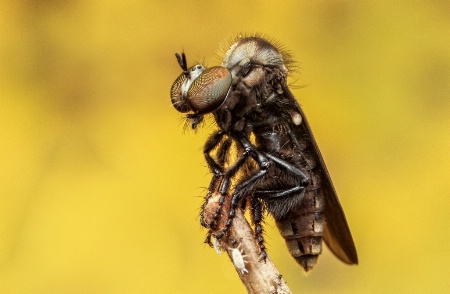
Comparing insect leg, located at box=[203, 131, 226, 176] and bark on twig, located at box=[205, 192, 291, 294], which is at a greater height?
insect leg, located at box=[203, 131, 226, 176]

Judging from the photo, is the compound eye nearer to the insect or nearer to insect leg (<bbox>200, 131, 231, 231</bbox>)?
the insect

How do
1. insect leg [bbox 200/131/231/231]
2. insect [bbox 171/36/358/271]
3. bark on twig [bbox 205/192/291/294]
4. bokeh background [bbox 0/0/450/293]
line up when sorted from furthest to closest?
bokeh background [bbox 0/0/450/293] < insect [bbox 171/36/358/271] < insect leg [bbox 200/131/231/231] < bark on twig [bbox 205/192/291/294]

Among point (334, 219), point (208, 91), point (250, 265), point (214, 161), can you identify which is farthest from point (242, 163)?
point (250, 265)

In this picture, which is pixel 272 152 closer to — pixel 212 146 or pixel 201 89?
pixel 212 146

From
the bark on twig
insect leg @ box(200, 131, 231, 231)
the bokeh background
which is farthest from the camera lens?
the bokeh background

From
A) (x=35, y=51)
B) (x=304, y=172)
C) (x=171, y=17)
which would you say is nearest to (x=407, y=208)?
(x=304, y=172)

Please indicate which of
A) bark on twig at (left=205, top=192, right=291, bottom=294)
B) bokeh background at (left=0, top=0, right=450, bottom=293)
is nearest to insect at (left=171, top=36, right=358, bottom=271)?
bark on twig at (left=205, top=192, right=291, bottom=294)

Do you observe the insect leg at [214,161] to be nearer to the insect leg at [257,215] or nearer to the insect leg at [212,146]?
A: the insect leg at [212,146]

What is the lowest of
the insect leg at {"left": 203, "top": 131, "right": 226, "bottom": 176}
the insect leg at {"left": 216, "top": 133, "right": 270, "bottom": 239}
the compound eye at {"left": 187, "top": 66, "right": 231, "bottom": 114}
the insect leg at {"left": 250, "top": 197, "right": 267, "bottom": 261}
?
the insect leg at {"left": 250, "top": 197, "right": 267, "bottom": 261}
